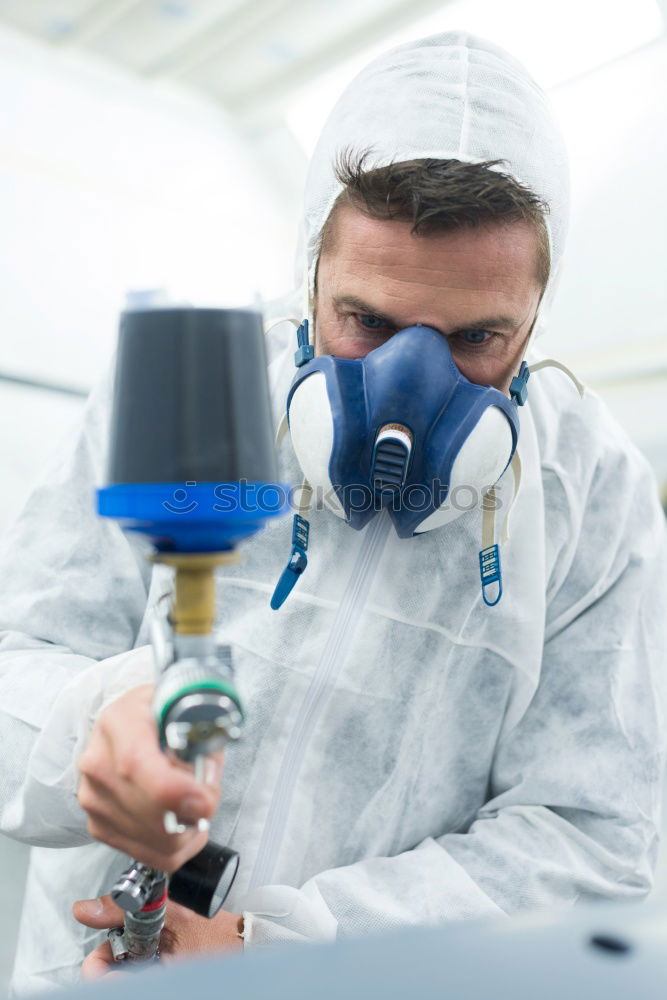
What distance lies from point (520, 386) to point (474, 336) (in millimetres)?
99

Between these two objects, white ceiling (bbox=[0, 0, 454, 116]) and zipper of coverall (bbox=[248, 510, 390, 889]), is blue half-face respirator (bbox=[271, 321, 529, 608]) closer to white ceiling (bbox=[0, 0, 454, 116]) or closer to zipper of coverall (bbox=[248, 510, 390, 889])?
zipper of coverall (bbox=[248, 510, 390, 889])

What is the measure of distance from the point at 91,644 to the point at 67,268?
1549 millimetres

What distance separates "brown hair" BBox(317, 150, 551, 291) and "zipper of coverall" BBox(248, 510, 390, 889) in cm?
37

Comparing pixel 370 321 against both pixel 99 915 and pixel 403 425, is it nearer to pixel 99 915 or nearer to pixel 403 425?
pixel 403 425

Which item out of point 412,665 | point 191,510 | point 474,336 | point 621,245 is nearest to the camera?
point 191,510

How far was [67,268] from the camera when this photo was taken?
7.61ft

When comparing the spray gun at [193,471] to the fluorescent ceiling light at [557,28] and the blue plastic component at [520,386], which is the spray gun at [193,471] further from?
the fluorescent ceiling light at [557,28]

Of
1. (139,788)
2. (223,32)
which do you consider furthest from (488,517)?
(223,32)

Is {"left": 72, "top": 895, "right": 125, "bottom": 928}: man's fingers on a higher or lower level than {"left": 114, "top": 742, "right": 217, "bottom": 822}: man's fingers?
lower

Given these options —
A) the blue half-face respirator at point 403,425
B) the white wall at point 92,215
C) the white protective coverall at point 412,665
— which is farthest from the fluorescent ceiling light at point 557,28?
the blue half-face respirator at point 403,425

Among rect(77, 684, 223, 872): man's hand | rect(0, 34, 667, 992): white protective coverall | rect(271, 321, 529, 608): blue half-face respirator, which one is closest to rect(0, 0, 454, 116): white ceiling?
rect(0, 34, 667, 992): white protective coverall

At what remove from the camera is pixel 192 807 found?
557 millimetres

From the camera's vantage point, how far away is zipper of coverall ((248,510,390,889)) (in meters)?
1.05

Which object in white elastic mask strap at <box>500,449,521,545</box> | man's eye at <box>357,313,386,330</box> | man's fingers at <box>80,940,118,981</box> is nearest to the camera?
man's fingers at <box>80,940,118,981</box>
